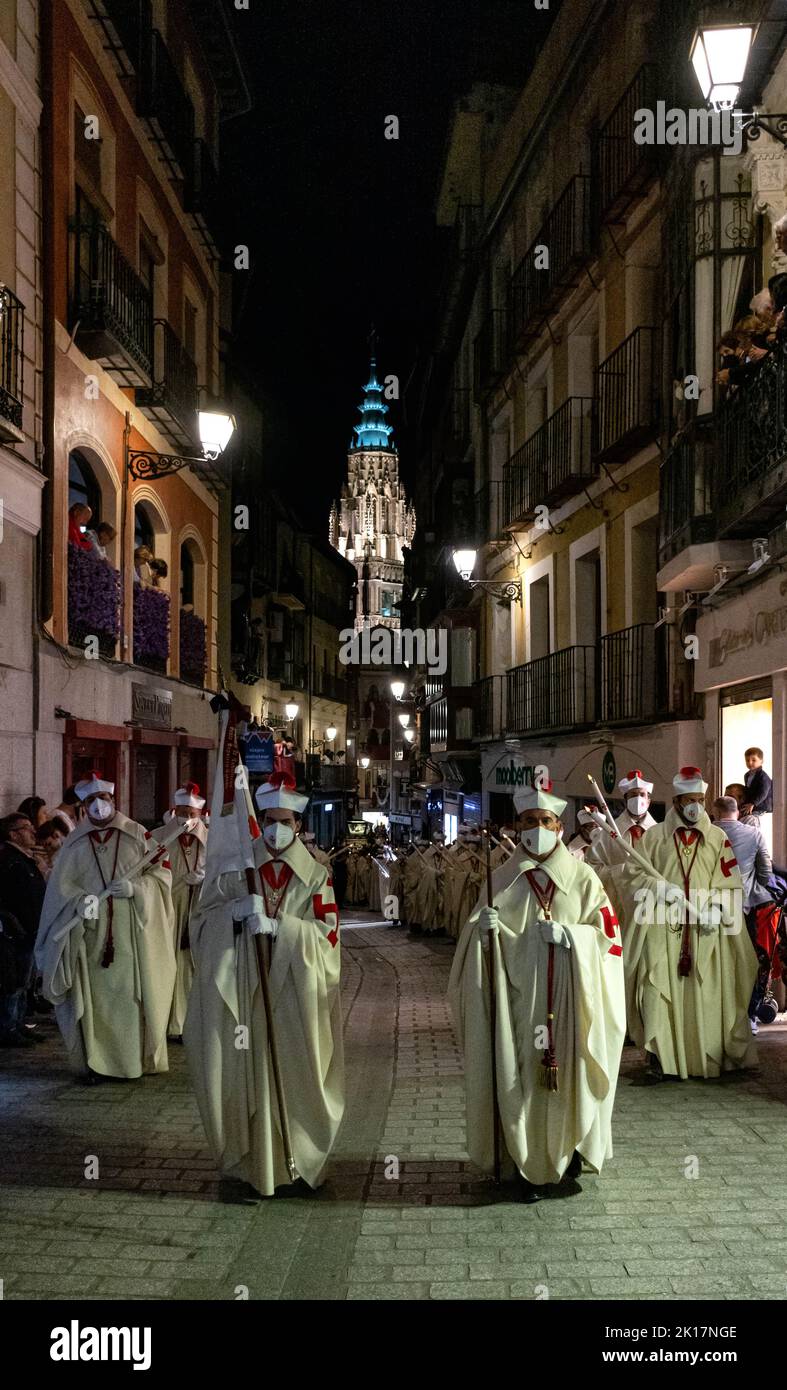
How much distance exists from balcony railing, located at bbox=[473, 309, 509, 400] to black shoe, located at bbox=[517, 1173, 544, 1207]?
66.5 feet

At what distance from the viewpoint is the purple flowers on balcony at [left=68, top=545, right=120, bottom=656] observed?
589 inches

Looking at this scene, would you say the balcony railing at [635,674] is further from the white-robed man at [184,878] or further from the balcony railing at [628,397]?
the white-robed man at [184,878]

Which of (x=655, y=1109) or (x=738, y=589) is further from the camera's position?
(x=738, y=589)

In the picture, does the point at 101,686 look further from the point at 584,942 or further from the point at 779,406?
the point at 584,942

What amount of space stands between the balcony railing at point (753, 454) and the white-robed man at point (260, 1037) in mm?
5992

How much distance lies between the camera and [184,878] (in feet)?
34.1

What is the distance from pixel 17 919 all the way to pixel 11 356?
6.37 metres

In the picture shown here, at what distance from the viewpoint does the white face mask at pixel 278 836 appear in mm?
6625

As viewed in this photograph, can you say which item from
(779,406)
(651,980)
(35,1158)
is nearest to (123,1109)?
(35,1158)

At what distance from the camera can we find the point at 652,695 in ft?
53.2

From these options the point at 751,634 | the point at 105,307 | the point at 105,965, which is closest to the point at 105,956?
the point at 105,965

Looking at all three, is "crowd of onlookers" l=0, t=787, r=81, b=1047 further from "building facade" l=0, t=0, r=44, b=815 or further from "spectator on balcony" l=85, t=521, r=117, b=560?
"spectator on balcony" l=85, t=521, r=117, b=560

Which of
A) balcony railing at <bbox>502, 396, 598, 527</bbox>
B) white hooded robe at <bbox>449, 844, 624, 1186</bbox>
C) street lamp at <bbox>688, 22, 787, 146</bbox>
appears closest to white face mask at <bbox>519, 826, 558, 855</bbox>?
white hooded robe at <bbox>449, 844, 624, 1186</bbox>
